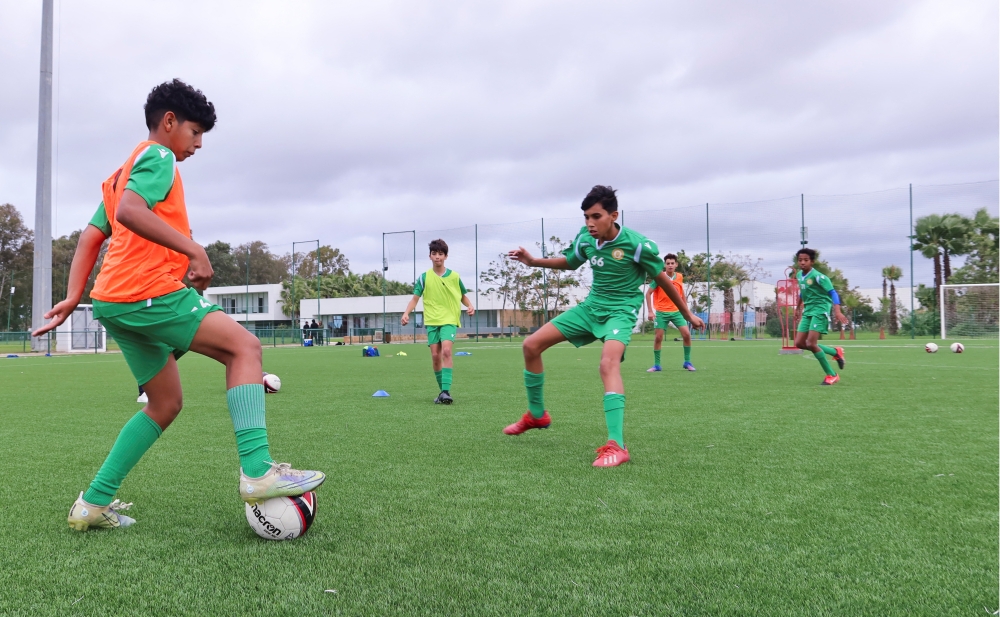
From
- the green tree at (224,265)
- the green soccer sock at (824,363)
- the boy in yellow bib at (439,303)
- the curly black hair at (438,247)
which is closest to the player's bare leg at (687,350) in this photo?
the green soccer sock at (824,363)

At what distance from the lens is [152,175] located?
2744 millimetres

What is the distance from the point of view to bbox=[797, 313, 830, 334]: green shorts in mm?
9875

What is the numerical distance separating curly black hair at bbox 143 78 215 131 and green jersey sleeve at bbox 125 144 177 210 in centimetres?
20

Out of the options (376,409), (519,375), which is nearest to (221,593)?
(376,409)

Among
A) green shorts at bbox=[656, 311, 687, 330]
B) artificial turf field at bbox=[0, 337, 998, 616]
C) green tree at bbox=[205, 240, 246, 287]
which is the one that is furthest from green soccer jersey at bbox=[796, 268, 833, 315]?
green tree at bbox=[205, 240, 246, 287]

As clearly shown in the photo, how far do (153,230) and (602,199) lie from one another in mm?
3152

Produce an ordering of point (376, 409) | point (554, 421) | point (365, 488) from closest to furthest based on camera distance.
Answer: point (365, 488)
point (554, 421)
point (376, 409)

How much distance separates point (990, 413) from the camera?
6.30m

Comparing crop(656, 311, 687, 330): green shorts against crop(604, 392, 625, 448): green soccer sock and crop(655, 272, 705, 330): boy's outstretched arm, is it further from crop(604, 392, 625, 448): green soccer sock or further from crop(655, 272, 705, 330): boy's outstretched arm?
crop(604, 392, 625, 448): green soccer sock

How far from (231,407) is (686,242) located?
1320 inches

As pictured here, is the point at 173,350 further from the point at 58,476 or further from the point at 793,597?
the point at 793,597

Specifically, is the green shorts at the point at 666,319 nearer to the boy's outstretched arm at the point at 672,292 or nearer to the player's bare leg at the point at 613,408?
the boy's outstretched arm at the point at 672,292

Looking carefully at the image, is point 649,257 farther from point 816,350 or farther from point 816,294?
point 816,294

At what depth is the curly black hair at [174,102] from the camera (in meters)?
2.96
